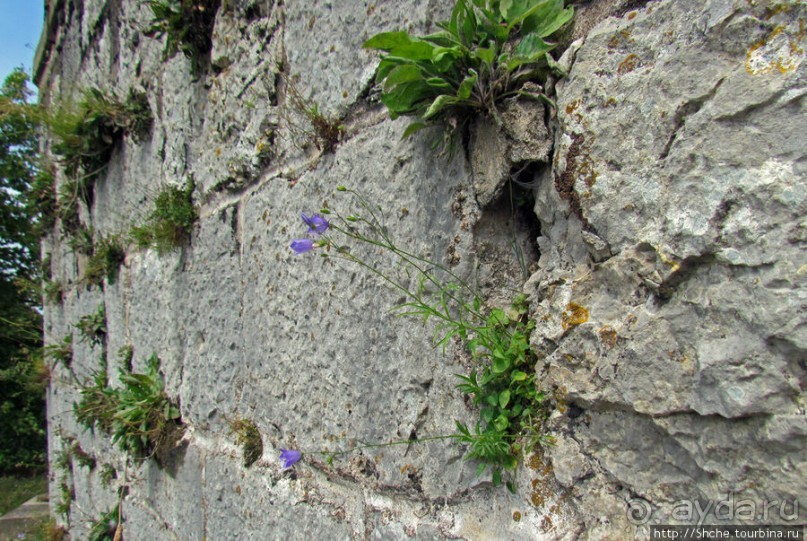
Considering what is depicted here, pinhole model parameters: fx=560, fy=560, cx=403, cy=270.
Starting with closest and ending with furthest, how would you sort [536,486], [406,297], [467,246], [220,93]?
[536,486] → [467,246] → [406,297] → [220,93]

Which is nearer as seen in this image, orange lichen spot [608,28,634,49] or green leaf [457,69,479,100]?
orange lichen spot [608,28,634,49]

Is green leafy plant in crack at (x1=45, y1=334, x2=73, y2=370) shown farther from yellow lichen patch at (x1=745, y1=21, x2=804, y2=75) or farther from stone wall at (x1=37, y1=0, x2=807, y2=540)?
yellow lichen patch at (x1=745, y1=21, x2=804, y2=75)

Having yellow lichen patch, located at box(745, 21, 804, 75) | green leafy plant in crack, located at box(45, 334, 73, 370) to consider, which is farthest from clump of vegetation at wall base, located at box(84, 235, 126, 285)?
yellow lichen patch, located at box(745, 21, 804, 75)

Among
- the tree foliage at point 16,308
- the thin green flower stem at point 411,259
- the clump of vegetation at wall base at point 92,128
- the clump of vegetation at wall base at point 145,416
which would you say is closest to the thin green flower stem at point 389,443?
the thin green flower stem at point 411,259

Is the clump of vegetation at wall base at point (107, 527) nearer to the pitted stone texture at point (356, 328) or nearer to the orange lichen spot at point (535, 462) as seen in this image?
the pitted stone texture at point (356, 328)

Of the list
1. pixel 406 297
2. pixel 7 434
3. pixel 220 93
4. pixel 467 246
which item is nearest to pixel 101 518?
pixel 220 93

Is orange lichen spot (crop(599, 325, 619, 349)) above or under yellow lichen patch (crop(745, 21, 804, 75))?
under

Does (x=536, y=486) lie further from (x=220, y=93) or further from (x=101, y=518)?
(x=101, y=518)
